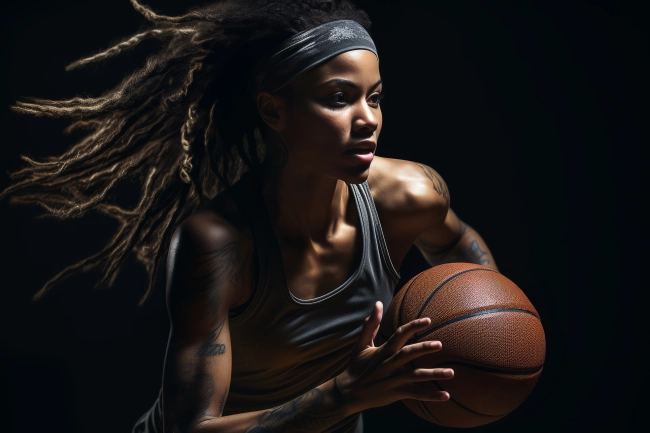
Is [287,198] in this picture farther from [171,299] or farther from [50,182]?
[50,182]

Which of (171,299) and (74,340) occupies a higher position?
(171,299)

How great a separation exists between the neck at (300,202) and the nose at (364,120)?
0.18 m

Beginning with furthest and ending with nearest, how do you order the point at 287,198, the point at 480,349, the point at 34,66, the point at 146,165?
the point at 34,66
the point at 146,165
the point at 287,198
the point at 480,349

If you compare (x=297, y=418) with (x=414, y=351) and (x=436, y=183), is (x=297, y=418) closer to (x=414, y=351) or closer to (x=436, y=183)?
(x=414, y=351)

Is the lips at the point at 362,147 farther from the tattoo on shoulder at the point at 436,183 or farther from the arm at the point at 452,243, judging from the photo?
the arm at the point at 452,243

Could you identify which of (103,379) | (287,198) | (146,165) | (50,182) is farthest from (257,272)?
(103,379)

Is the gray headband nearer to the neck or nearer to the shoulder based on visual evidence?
the neck

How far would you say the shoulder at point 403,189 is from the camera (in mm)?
2281

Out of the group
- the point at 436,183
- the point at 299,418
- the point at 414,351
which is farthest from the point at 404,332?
the point at 436,183

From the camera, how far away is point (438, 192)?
2352mm

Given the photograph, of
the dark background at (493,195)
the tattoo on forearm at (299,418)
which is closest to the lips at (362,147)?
the tattoo on forearm at (299,418)

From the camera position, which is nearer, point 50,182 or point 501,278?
point 501,278

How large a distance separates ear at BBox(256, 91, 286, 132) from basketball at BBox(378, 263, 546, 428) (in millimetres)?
462

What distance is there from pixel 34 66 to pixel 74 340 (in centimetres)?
89
